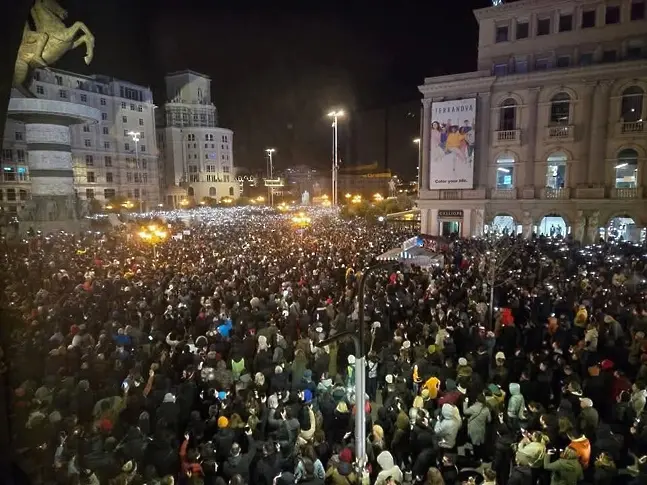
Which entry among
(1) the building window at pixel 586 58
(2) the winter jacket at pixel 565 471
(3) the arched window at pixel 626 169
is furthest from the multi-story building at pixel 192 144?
(2) the winter jacket at pixel 565 471

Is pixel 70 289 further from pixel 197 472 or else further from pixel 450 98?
pixel 450 98

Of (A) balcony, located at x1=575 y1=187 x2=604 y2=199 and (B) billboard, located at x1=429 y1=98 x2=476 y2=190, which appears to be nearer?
(A) balcony, located at x1=575 y1=187 x2=604 y2=199

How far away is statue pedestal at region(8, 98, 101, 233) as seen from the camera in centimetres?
3234

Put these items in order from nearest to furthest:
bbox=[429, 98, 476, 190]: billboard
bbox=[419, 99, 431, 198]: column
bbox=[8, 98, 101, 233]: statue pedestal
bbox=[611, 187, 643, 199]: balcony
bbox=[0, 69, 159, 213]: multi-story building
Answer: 1. bbox=[611, 187, 643, 199]: balcony
2. bbox=[429, 98, 476, 190]: billboard
3. bbox=[8, 98, 101, 233]: statue pedestal
4. bbox=[419, 99, 431, 198]: column
5. bbox=[0, 69, 159, 213]: multi-story building

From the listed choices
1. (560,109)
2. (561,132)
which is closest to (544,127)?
(561,132)

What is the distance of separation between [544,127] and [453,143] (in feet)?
20.3

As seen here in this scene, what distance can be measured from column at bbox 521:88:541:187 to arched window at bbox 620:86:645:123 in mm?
5080

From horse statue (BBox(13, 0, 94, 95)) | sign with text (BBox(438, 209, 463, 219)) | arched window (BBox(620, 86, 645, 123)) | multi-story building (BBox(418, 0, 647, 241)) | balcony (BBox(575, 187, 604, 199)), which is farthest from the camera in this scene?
sign with text (BBox(438, 209, 463, 219))

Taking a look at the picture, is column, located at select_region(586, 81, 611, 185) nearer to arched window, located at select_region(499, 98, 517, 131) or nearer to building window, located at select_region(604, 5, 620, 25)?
building window, located at select_region(604, 5, 620, 25)

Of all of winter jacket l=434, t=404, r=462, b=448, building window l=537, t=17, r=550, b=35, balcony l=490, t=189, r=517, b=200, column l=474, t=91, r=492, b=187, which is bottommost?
winter jacket l=434, t=404, r=462, b=448

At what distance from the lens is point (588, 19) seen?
A: 2970cm

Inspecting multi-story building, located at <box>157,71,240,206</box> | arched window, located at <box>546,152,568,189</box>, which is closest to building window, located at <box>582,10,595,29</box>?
arched window, located at <box>546,152,568,189</box>

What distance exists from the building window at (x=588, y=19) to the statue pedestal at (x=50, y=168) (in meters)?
36.8

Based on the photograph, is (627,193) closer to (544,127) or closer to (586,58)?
(544,127)
